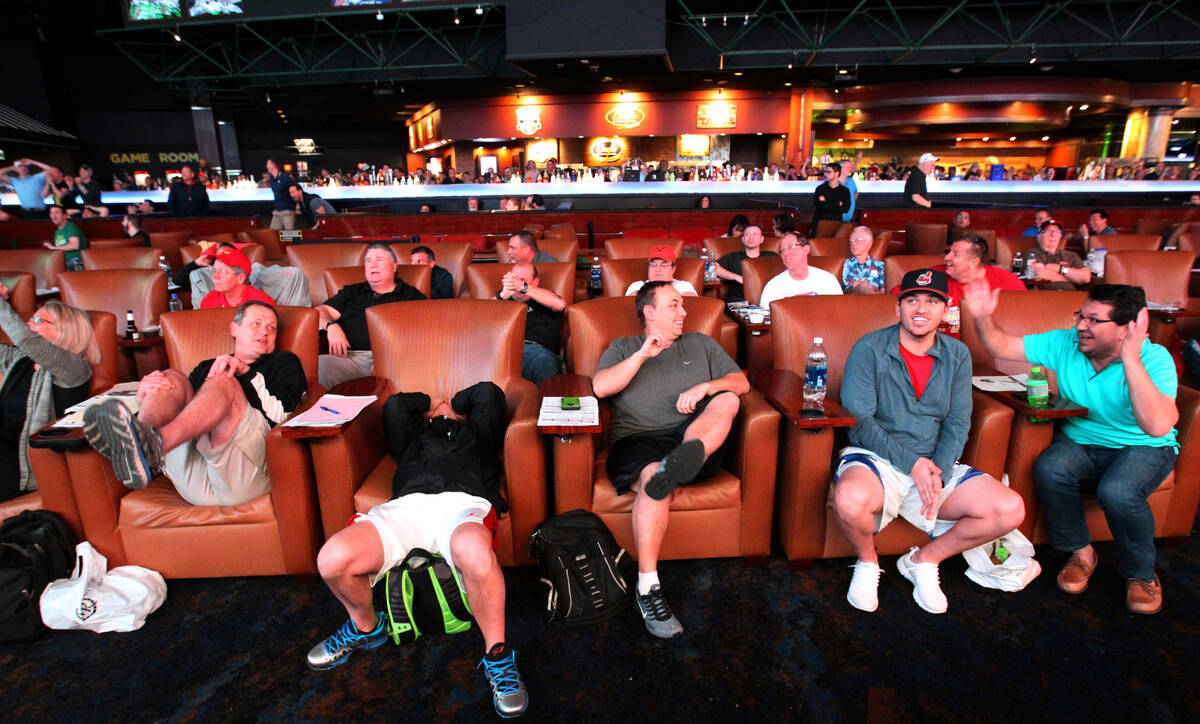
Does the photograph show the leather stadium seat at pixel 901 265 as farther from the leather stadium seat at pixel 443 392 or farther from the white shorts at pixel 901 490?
the leather stadium seat at pixel 443 392

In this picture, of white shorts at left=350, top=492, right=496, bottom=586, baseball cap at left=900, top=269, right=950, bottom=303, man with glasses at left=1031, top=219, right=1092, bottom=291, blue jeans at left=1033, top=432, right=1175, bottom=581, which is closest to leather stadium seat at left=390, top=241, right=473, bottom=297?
white shorts at left=350, top=492, right=496, bottom=586

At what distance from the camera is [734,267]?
4.99m

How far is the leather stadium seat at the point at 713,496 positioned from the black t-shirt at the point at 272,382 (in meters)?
1.09

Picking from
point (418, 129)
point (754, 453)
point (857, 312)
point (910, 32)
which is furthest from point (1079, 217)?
point (418, 129)

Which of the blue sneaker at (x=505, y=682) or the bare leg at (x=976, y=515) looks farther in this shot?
the bare leg at (x=976, y=515)

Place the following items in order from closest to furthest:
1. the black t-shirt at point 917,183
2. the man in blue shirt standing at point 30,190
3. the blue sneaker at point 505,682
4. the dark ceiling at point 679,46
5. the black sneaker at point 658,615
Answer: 1. the blue sneaker at point 505,682
2. the black sneaker at point 658,615
3. the black t-shirt at point 917,183
4. the man in blue shirt standing at point 30,190
5. the dark ceiling at point 679,46

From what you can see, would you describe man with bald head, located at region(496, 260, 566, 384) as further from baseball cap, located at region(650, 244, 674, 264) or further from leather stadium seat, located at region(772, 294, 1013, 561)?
leather stadium seat, located at region(772, 294, 1013, 561)

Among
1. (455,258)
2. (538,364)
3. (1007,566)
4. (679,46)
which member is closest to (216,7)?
(679,46)

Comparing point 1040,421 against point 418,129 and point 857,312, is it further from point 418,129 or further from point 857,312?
point 418,129

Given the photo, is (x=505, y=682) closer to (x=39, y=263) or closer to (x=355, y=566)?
(x=355, y=566)

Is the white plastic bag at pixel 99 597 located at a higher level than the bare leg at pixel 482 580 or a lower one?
lower

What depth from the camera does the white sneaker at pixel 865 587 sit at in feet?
7.38

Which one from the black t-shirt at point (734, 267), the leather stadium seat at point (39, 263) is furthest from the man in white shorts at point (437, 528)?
the leather stadium seat at point (39, 263)

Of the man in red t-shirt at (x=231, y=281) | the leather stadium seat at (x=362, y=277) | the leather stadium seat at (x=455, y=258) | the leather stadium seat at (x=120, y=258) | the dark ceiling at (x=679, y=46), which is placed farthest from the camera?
the dark ceiling at (x=679, y=46)
